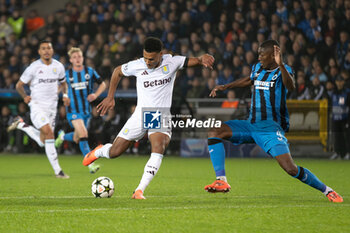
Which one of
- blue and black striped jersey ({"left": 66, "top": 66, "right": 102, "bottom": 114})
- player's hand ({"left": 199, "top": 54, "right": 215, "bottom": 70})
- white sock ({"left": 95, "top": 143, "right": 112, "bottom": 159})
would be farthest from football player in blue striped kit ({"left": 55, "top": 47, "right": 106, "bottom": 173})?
player's hand ({"left": 199, "top": 54, "right": 215, "bottom": 70})

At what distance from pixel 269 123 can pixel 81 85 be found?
569 cm

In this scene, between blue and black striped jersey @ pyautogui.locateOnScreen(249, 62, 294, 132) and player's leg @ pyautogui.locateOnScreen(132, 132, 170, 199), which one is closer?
player's leg @ pyautogui.locateOnScreen(132, 132, 170, 199)

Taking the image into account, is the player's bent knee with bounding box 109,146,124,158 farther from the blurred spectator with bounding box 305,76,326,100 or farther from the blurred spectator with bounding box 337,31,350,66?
the blurred spectator with bounding box 337,31,350,66

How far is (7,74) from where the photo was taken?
1900 centimetres

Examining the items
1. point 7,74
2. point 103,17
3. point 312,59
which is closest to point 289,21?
point 312,59

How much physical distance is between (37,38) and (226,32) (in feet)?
24.1

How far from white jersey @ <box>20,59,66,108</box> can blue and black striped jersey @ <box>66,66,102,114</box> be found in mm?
868

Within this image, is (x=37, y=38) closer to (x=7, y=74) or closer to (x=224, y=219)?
(x=7, y=74)

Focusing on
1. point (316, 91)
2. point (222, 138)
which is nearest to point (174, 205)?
point (222, 138)

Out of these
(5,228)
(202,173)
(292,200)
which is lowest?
(202,173)

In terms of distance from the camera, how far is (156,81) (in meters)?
7.16

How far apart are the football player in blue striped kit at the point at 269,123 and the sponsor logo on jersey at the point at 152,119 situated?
75cm

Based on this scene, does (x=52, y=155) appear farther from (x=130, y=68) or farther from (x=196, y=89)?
(x=196, y=89)

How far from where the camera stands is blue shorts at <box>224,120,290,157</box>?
22.5ft
